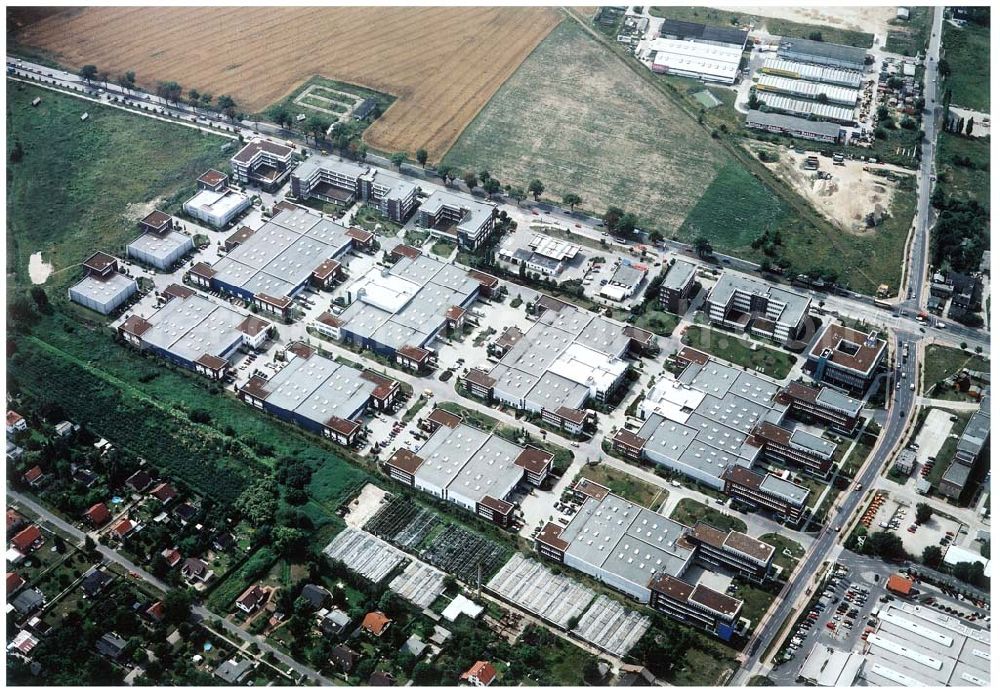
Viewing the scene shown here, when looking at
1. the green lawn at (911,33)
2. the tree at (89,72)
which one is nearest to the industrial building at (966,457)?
the green lawn at (911,33)

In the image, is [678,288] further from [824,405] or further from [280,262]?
[280,262]

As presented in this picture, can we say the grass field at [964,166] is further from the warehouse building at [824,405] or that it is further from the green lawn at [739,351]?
the warehouse building at [824,405]

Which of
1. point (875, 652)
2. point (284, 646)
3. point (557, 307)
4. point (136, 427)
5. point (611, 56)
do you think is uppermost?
point (611, 56)

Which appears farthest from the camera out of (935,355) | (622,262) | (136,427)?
(622,262)

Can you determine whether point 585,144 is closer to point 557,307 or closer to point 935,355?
point 557,307

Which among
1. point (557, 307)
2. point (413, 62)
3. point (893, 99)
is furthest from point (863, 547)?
point (413, 62)

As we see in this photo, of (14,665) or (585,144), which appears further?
(585,144)
